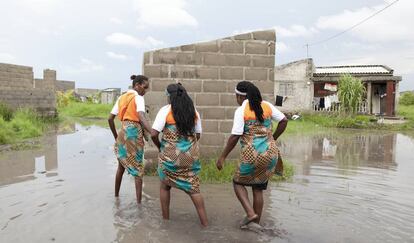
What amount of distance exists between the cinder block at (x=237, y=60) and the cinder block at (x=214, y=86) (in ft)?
1.21

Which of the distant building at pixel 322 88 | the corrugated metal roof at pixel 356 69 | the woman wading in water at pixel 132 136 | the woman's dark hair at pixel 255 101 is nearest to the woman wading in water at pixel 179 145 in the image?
the woman's dark hair at pixel 255 101

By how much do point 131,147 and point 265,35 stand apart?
3415 mm

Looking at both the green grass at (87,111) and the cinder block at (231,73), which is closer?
the cinder block at (231,73)

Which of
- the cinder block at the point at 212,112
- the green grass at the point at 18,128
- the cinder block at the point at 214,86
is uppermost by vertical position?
the cinder block at the point at 214,86

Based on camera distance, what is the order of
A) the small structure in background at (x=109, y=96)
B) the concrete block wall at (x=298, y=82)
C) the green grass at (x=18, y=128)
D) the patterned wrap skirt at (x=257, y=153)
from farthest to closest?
1. the small structure in background at (x=109, y=96)
2. the concrete block wall at (x=298, y=82)
3. the green grass at (x=18, y=128)
4. the patterned wrap skirt at (x=257, y=153)

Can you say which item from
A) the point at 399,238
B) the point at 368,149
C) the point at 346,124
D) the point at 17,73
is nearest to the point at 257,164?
the point at 399,238

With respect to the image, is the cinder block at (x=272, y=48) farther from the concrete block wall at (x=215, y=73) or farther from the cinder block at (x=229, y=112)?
the cinder block at (x=229, y=112)

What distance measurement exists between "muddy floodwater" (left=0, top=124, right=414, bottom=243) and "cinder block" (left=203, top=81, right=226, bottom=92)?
169cm

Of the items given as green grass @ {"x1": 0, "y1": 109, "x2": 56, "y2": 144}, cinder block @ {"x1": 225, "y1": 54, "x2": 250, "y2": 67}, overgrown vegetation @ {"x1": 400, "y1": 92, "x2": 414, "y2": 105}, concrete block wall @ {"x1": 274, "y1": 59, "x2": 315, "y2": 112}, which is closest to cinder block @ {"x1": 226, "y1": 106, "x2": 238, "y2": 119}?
cinder block @ {"x1": 225, "y1": 54, "x2": 250, "y2": 67}

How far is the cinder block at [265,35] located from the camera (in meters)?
7.45

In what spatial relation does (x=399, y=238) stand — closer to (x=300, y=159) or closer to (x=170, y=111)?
(x=170, y=111)

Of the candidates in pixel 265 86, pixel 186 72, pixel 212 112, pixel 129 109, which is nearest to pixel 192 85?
pixel 186 72

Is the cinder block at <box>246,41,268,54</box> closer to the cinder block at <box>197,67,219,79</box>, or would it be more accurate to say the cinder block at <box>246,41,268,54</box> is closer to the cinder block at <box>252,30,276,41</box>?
the cinder block at <box>252,30,276,41</box>

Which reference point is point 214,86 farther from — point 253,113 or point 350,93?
point 350,93
